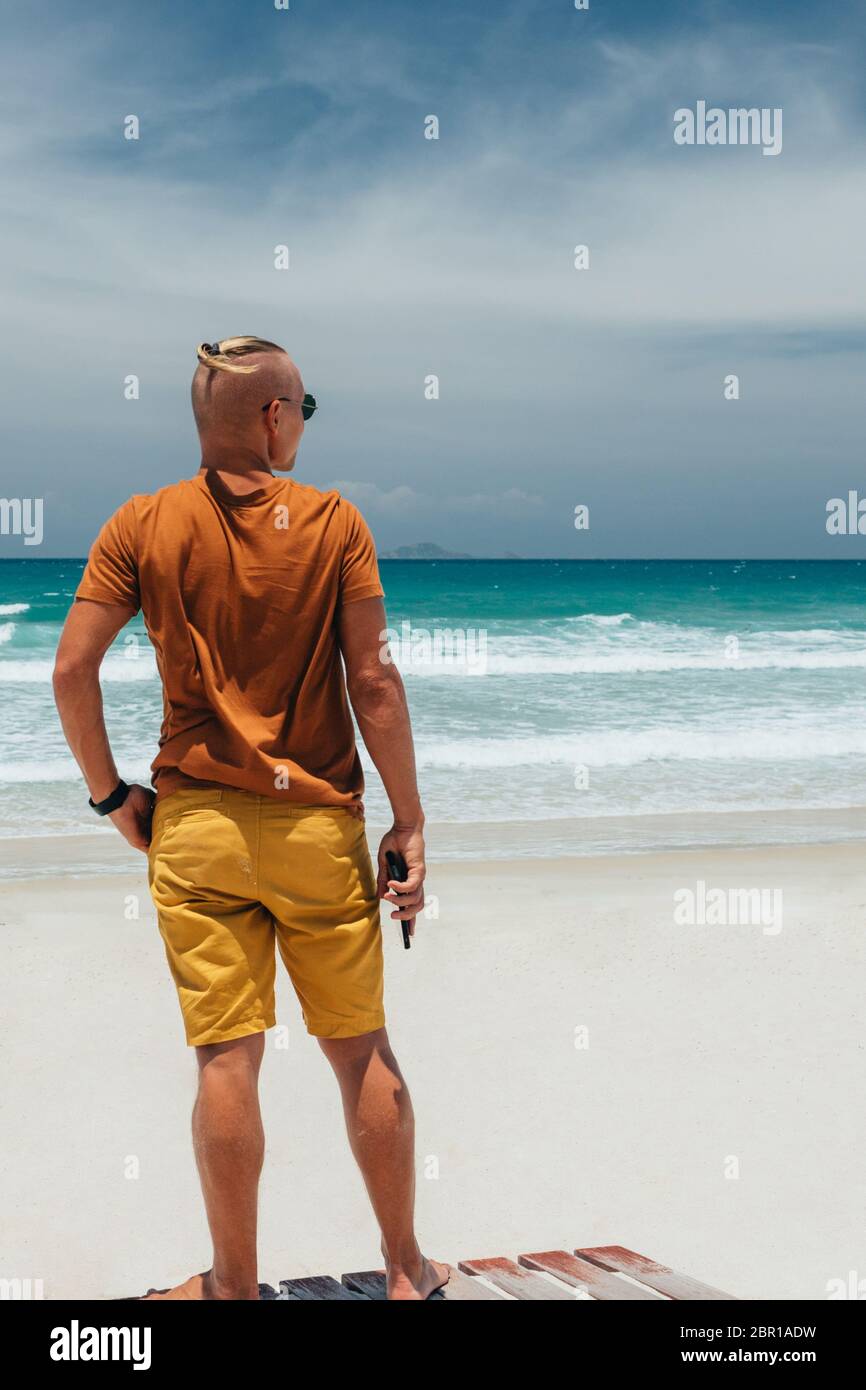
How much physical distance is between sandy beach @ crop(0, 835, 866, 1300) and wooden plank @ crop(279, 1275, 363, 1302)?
0.56 meters

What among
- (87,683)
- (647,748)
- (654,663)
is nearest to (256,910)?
(87,683)

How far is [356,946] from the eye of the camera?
2568mm

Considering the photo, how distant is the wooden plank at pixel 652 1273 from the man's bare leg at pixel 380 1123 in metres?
0.60

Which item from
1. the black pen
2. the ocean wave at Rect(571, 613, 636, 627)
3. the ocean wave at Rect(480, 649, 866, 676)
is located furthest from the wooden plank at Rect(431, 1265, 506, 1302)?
the ocean wave at Rect(571, 613, 636, 627)

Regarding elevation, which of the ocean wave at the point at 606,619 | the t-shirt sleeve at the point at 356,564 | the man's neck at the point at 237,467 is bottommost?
the t-shirt sleeve at the point at 356,564

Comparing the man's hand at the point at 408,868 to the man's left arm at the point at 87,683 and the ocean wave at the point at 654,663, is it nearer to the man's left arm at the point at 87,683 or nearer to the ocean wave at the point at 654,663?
the man's left arm at the point at 87,683

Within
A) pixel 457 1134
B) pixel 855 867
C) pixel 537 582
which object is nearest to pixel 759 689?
pixel 855 867

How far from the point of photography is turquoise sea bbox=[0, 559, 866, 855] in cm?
1049

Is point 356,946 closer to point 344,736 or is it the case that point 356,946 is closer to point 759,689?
point 344,736

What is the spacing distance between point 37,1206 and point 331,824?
6.11 ft

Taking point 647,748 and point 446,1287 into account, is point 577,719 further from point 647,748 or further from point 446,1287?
point 446,1287

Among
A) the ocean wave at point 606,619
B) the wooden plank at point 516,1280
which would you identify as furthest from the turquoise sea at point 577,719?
the wooden plank at point 516,1280

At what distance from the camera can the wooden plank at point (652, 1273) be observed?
283 centimetres
